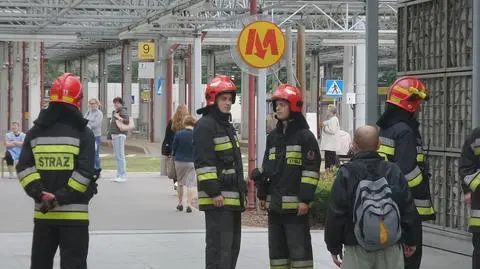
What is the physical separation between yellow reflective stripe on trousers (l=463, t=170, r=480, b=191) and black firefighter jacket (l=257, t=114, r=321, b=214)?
1.27m

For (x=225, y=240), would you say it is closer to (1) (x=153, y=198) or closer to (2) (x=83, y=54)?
(1) (x=153, y=198)

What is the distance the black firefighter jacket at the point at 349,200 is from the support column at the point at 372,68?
10.6 ft

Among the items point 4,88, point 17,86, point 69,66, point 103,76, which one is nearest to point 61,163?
point 17,86

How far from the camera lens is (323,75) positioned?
75.8 m

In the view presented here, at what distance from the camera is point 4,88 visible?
55750 millimetres

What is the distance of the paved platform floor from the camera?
457 inches

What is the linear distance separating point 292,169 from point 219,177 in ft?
1.98

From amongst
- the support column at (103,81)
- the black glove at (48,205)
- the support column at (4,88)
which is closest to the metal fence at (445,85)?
the black glove at (48,205)

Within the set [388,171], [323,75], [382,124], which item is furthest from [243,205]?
[323,75]

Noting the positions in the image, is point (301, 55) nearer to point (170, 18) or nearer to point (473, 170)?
point (473, 170)

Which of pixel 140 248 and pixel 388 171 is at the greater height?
pixel 388 171

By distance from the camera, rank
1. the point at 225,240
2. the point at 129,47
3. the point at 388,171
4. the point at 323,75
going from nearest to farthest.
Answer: the point at 388,171, the point at 225,240, the point at 129,47, the point at 323,75

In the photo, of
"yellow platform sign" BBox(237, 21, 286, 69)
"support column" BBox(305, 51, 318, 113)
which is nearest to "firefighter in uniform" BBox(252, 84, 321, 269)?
"yellow platform sign" BBox(237, 21, 286, 69)

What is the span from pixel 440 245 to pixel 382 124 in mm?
3347
